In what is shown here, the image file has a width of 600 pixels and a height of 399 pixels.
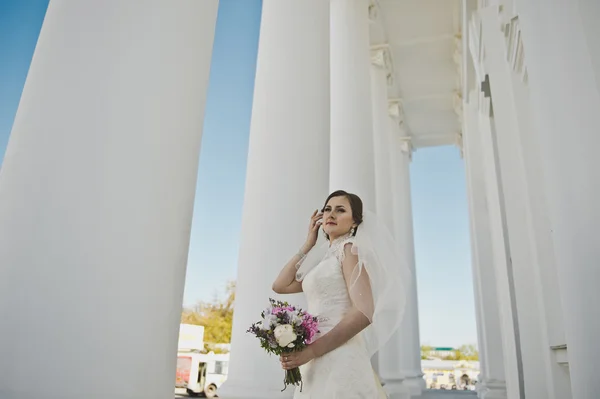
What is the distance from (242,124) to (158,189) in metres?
133

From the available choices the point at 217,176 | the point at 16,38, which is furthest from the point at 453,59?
the point at 16,38

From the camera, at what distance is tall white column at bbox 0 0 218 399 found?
567 inches

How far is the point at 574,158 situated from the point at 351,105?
49.1m

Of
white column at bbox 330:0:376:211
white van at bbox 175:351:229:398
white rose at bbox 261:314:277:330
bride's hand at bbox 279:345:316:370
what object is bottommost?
white van at bbox 175:351:229:398

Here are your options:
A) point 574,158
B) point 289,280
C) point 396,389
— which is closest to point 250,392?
point 289,280

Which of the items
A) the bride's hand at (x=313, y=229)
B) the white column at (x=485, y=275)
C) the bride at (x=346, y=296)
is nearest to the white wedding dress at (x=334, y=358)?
the bride at (x=346, y=296)

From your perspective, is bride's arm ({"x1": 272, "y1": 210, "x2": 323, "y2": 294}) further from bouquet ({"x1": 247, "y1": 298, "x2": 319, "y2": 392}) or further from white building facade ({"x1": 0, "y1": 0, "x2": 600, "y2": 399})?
bouquet ({"x1": 247, "y1": 298, "x2": 319, "y2": 392})

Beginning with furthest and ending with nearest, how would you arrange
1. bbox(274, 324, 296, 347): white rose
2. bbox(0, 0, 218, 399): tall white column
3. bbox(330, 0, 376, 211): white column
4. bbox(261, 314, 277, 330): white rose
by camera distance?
1. bbox(330, 0, 376, 211): white column
2. bbox(261, 314, 277, 330): white rose
3. bbox(274, 324, 296, 347): white rose
4. bbox(0, 0, 218, 399): tall white column

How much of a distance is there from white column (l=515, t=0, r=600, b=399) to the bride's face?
34.7 feet

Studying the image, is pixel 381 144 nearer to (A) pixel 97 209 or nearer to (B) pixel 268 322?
(B) pixel 268 322

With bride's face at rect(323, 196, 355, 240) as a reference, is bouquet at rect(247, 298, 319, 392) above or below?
below

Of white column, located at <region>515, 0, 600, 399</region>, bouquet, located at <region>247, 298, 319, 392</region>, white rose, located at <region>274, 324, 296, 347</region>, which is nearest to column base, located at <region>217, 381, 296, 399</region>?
bouquet, located at <region>247, 298, 319, 392</region>

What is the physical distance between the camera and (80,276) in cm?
A: 1532

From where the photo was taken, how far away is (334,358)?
74.0ft
